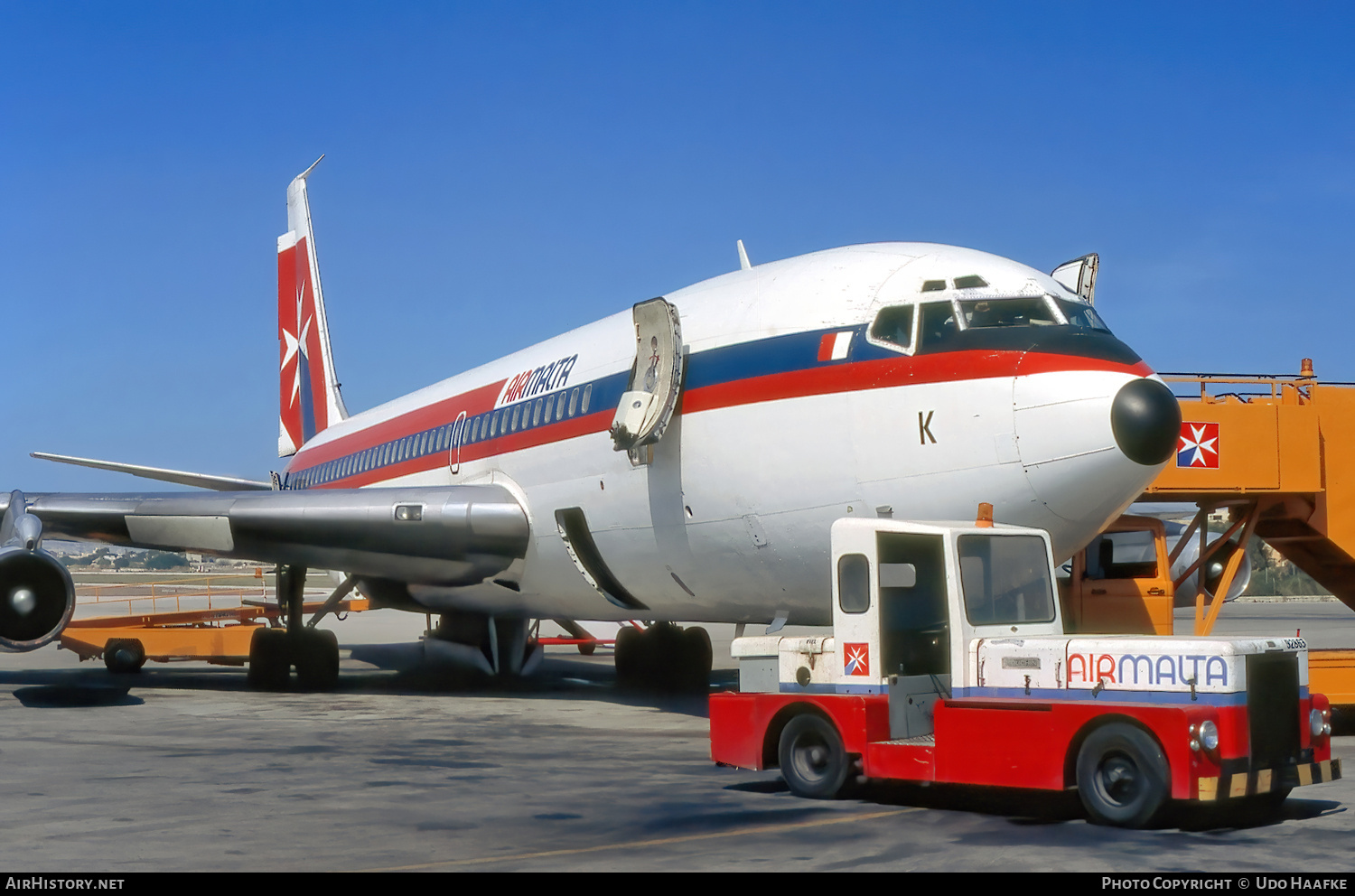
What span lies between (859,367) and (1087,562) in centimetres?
382

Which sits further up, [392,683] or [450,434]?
[450,434]

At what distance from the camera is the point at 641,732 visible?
13898 mm

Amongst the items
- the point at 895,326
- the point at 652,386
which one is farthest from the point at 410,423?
the point at 895,326

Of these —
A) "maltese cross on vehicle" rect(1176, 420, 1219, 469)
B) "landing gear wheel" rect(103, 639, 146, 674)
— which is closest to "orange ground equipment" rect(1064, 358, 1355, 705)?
"maltese cross on vehicle" rect(1176, 420, 1219, 469)

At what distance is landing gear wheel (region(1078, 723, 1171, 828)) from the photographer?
780 centimetres

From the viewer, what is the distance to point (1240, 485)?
45.0 feet

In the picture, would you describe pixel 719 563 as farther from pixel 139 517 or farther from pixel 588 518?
pixel 139 517

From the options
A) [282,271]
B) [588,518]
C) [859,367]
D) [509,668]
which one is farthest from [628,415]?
[282,271]

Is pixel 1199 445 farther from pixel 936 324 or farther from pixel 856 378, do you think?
pixel 856 378

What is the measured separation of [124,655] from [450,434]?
27.5 ft

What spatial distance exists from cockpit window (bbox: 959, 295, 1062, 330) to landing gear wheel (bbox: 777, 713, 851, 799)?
160 inches

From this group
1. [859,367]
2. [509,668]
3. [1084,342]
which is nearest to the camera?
[1084,342]

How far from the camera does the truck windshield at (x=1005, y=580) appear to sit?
947 cm

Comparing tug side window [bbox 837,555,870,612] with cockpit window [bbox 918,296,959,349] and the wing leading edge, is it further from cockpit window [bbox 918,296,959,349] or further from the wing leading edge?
the wing leading edge
